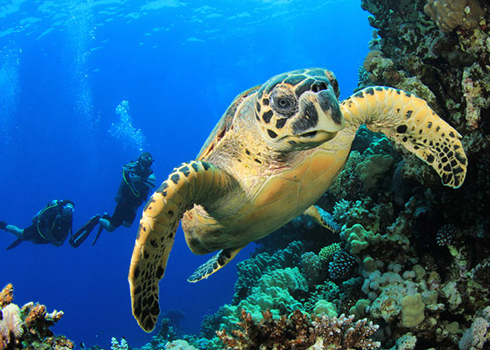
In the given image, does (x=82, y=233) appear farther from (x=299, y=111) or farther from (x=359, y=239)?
(x=299, y=111)

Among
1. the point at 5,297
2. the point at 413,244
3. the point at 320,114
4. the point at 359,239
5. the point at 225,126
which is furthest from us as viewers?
the point at 413,244

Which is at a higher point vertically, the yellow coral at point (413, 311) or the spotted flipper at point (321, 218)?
the spotted flipper at point (321, 218)

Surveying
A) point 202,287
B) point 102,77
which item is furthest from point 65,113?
point 202,287

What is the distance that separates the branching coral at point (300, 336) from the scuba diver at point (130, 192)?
7613mm

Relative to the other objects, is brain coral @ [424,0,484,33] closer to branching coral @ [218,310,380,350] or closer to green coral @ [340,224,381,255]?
green coral @ [340,224,381,255]

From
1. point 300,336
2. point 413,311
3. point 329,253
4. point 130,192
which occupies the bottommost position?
point 413,311

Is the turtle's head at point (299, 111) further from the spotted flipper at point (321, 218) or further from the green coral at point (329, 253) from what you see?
the green coral at point (329, 253)

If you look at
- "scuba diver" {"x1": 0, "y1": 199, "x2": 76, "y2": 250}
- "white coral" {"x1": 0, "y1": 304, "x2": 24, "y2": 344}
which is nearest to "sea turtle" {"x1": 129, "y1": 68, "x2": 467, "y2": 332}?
"white coral" {"x1": 0, "y1": 304, "x2": 24, "y2": 344}

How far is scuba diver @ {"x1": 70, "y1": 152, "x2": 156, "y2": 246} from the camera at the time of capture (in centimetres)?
894

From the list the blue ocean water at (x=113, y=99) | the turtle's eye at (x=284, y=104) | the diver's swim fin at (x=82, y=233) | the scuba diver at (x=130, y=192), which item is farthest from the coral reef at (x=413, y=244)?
the blue ocean water at (x=113, y=99)

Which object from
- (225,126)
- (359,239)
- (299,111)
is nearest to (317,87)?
(299,111)

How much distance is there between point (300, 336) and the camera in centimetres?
200

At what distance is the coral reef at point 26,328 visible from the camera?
1.75 m

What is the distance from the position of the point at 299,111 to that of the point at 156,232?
3.65ft
